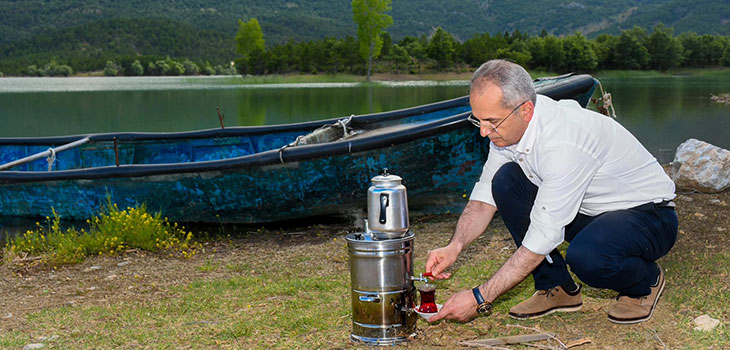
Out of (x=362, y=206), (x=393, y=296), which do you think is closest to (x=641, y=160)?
(x=393, y=296)

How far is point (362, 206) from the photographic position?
791 cm

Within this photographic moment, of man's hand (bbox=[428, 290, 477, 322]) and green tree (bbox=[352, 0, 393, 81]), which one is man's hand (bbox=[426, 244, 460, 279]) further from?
green tree (bbox=[352, 0, 393, 81])

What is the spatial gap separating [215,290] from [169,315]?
0.63 m

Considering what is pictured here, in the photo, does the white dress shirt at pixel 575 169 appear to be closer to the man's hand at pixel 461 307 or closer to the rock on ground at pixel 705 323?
the man's hand at pixel 461 307

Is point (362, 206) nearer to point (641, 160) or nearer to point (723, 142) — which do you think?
point (641, 160)

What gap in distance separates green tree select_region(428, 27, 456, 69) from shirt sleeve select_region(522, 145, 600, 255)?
86.9 m

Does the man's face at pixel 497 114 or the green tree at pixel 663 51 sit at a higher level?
the man's face at pixel 497 114

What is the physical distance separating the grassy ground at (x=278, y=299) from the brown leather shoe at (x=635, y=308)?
0.18 feet

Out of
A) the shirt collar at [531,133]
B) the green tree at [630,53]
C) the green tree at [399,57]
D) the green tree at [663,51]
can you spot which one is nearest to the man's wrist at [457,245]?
the shirt collar at [531,133]

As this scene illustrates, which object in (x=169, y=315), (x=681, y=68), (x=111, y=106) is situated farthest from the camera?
(x=681, y=68)

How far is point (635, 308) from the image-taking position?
3.90 metres

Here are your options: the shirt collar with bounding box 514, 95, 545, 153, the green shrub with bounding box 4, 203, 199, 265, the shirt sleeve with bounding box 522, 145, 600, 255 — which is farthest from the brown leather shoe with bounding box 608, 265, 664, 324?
the green shrub with bounding box 4, 203, 199, 265

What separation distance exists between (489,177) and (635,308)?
3.60ft

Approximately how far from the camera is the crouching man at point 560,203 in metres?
3.29
